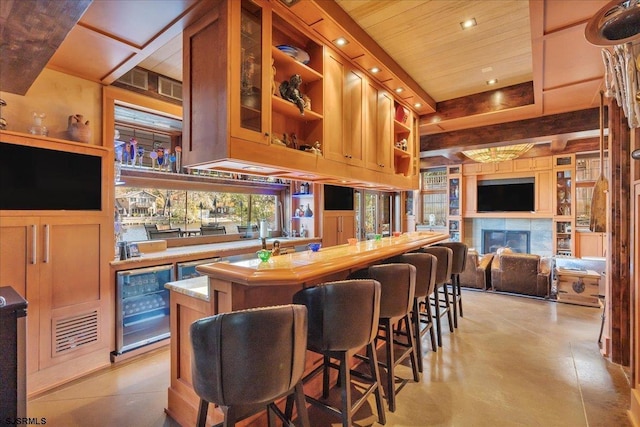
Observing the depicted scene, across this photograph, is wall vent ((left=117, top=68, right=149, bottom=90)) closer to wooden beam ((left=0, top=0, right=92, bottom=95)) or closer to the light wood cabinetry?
the light wood cabinetry

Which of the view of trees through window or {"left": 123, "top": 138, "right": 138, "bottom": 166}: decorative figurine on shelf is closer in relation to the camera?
{"left": 123, "top": 138, "right": 138, "bottom": 166}: decorative figurine on shelf

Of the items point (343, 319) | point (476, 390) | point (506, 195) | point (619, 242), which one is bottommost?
point (476, 390)

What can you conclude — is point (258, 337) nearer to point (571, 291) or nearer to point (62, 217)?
point (62, 217)

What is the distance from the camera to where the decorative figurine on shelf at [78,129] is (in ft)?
8.70

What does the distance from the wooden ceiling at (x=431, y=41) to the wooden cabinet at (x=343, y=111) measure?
7.9 inches

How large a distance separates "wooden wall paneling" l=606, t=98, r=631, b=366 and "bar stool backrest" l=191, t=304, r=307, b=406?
3249 millimetres

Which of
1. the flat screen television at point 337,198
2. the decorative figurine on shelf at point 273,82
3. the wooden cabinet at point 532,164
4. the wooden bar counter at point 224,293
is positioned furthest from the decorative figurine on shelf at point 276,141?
the wooden cabinet at point 532,164

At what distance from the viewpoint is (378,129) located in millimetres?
3201

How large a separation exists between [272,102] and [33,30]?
3.98 feet

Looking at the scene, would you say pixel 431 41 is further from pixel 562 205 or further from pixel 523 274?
pixel 562 205

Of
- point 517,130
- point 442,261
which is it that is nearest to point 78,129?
point 442,261

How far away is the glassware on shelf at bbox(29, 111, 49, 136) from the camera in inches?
96.6

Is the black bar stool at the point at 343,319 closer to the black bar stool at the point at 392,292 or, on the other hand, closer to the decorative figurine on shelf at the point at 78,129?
the black bar stool at the point at 392,292

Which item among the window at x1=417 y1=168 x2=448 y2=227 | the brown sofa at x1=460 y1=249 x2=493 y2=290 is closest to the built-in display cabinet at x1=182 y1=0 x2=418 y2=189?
the brown sofa at x1=460 y1=249 x2=493 y2=290
